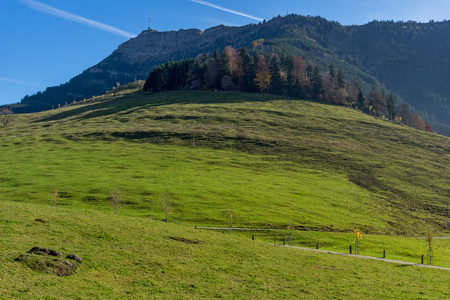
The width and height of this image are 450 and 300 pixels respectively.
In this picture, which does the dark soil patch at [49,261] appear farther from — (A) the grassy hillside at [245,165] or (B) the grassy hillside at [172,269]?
(A) the grassy hillside at [245,165]

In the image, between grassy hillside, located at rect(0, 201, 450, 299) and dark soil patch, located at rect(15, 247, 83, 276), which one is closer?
grassy hillside, located at rect(0, 201, 450, 299)

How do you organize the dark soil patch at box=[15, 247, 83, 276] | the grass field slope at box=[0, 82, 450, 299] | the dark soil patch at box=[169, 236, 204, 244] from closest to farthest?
the dark soil patch at box=[15, 247, 83, 276] → the grass field slope at box=[0, 82, 450, 299] → the dark soil patch at box=[169, 236, 204, 244]

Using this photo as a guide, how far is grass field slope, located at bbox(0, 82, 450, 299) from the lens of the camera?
2967cm

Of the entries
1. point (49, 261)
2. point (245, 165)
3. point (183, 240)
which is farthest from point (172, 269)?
point (245, 165)

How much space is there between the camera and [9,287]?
21844 mm

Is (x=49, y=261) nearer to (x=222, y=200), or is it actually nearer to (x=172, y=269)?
(x=172, y=269)

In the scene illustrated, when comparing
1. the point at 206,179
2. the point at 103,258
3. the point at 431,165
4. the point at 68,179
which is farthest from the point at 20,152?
the point at 431,165

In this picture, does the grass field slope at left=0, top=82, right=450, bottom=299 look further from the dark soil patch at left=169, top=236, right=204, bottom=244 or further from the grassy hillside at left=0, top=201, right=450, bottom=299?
the dark soil patch at left=169, top=236, right=204, bottom=244

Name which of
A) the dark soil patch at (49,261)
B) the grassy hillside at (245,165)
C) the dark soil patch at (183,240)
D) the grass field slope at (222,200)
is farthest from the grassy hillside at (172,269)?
the grassy hillside at (245,165)

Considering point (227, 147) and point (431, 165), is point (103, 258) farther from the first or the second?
point (431, 165)

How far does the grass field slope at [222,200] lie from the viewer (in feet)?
97.3

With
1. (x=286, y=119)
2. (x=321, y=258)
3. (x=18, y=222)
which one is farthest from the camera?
(x=286, y=119)

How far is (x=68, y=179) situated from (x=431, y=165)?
121209 millimetres

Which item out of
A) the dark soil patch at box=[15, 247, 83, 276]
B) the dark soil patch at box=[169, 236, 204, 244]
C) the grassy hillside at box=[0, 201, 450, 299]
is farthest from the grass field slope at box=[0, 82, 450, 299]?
the dark soil patch at box=[15, 247, 83, 276]
